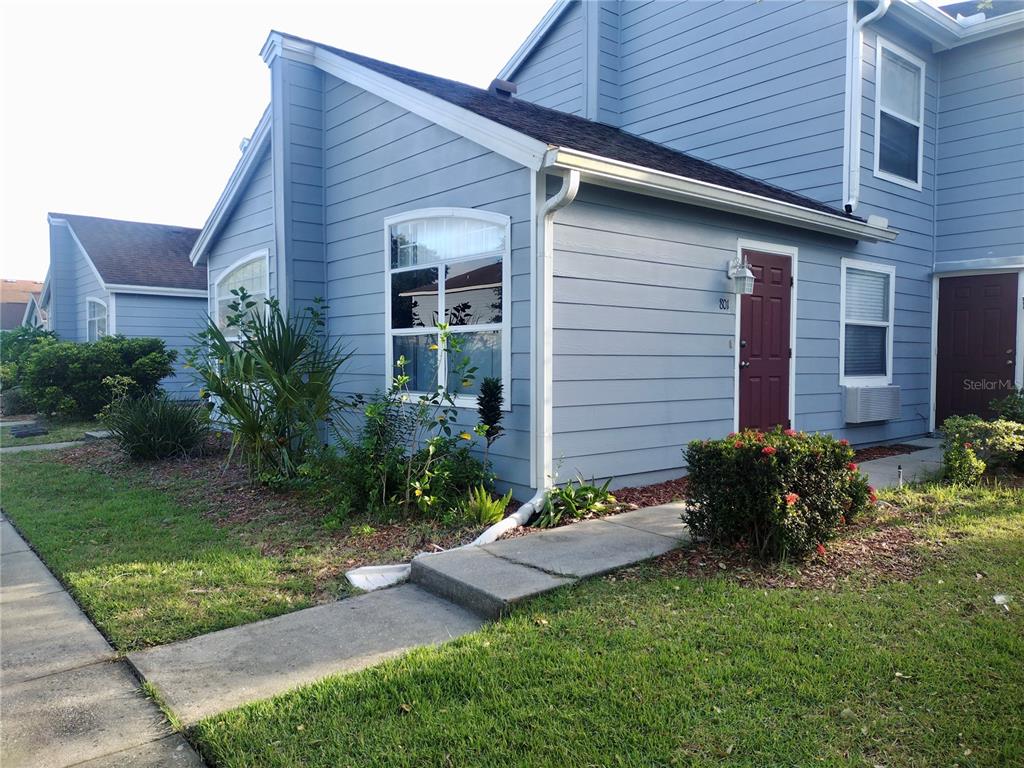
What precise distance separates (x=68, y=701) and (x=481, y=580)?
6.42 ft

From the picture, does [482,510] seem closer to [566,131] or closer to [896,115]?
[566,131]

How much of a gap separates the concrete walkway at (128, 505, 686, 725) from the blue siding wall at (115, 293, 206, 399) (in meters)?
13.9

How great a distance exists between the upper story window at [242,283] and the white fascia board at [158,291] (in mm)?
6520

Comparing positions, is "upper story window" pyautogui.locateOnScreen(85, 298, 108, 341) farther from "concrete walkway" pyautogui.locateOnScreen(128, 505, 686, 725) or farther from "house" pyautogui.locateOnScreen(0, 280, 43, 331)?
"house" pyautogui.locateOnScreen(0, 280, 43, 331)

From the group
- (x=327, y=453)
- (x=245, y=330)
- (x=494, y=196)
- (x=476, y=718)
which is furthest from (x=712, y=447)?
(x=245, y=330)

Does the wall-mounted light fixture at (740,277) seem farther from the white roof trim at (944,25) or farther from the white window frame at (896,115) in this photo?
the white roof trim at (944,25)

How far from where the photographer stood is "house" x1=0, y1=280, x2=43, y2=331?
134 ft

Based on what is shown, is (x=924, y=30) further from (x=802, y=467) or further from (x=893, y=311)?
(x=802, y=467)

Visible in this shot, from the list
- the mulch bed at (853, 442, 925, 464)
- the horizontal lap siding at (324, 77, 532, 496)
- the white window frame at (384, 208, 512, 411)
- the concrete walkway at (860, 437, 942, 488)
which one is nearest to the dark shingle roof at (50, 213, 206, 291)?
the horizontal lap siding at (324, 77, 532, 496)

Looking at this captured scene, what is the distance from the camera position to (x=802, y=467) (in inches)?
166

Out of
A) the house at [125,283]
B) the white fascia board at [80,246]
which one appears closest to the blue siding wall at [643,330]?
the house at [125,283]

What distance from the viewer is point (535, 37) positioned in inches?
463

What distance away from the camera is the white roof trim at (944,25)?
8.56 m

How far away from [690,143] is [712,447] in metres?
7.28
